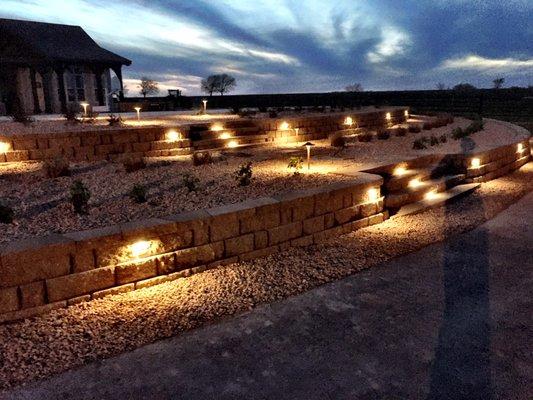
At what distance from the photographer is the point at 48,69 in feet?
61.0

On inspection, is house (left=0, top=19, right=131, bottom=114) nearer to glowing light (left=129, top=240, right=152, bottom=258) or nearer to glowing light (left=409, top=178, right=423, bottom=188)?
glowing light (left=409, top=178, right=423, bottom=188)

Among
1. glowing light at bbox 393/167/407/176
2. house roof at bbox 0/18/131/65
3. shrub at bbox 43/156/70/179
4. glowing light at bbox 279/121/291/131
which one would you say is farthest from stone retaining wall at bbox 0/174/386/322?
house roof at bbox 0/18/131/65

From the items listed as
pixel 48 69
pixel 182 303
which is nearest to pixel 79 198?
pixel 182 303

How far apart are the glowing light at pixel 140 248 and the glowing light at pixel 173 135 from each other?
6.32 m

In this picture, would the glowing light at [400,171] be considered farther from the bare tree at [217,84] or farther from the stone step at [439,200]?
the bare tree at [217,84]

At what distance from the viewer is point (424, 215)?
22.6 feet

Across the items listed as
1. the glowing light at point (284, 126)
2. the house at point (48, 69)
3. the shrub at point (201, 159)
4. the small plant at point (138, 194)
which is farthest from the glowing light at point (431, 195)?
the house at point (48, 69)

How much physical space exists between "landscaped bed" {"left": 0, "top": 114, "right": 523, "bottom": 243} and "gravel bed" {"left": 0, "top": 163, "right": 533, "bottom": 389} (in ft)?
3.80

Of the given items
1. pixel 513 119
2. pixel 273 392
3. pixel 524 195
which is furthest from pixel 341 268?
pixel 513 119

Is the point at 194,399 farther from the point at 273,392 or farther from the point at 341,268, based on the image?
the point at 341,268

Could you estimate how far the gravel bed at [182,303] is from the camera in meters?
3.18

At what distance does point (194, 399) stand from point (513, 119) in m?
24.8

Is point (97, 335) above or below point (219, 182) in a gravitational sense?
below

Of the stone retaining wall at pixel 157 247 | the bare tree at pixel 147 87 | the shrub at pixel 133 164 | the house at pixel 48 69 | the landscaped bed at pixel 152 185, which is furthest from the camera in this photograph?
the bare tree at pixel 147 87
